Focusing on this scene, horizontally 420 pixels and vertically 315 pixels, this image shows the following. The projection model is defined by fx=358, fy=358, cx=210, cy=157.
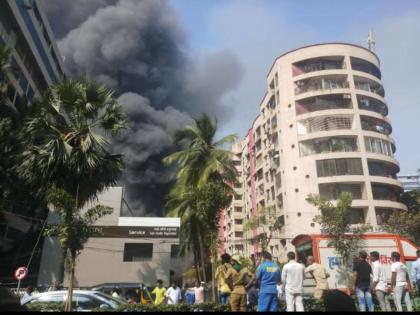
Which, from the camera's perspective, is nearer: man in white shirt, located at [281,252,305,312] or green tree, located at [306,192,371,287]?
man in white shirt, located at [281,252,305,312]

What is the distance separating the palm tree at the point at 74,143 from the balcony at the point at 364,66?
42.0 meters

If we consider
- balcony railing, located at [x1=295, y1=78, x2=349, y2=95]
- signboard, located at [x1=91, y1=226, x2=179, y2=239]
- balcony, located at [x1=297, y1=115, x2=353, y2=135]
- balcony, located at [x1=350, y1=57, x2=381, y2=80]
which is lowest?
signboard, located at [x1=91, y1=226, x2=179, y2=239]

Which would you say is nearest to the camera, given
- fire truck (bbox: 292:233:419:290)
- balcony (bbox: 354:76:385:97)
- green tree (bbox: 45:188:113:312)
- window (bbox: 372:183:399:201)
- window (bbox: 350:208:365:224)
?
green tree (bbox: 45:188:113:312)

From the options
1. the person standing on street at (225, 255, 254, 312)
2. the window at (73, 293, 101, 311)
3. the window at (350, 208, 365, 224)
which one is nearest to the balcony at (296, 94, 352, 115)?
the window at (350, 208, 365, 224)

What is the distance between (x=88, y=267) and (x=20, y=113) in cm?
1256

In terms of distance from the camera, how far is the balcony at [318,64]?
48812 mm

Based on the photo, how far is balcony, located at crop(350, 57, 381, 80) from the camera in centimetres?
4881

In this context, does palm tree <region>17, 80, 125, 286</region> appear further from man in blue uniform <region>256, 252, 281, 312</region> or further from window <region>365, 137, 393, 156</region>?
window <region>365, 137, 393, 156</region>

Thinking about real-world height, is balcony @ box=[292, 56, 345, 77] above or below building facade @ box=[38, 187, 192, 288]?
above

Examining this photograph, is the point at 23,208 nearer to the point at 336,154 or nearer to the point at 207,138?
the point at 207,138

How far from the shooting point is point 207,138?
22.4 meters

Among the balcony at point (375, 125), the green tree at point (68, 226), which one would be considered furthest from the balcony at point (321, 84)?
the green tree at point (68, 226)

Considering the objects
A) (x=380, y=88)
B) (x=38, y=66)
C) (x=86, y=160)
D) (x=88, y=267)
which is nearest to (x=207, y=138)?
(x=86, y=160)

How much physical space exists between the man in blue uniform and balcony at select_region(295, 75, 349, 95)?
42.3 m
